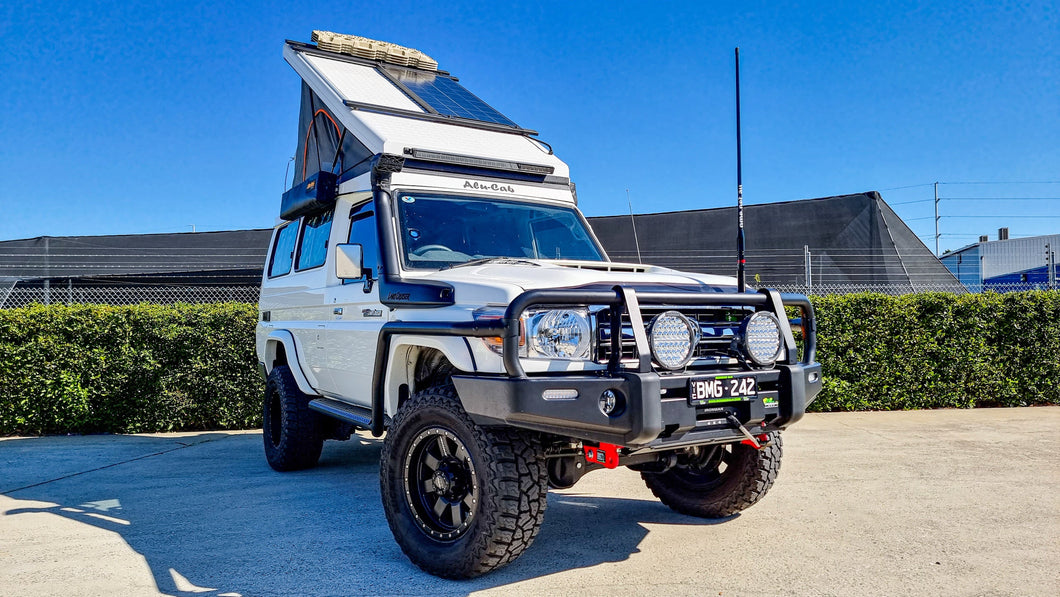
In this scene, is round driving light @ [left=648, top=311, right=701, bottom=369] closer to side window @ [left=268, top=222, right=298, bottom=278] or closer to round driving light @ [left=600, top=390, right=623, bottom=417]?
round driving light @ [left=600, top=390, right=623, bottom=417]

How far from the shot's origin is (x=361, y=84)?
6395 mm

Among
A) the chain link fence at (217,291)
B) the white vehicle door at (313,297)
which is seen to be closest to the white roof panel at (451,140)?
the white vehicle door at (313,297)

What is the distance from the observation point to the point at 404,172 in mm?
5094

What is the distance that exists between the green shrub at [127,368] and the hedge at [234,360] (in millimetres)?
12

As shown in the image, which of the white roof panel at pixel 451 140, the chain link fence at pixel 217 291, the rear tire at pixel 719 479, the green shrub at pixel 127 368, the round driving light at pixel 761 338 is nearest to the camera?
the round driving light at pixel 761 338

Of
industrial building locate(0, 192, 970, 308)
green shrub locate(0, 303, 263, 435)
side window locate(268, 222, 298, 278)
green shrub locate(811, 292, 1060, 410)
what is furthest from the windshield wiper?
industrial building locate(0, 192, 970, 308)

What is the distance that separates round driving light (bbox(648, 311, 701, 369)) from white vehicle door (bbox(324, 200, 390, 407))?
5.82ft

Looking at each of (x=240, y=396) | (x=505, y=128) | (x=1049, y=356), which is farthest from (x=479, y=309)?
(x=1049, y=356)

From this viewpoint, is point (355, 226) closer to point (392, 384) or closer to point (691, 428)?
point (392, 384)

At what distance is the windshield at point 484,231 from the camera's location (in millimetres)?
4859

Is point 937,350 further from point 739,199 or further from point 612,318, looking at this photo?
point 612,318

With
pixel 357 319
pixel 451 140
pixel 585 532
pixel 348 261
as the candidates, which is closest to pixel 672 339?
pixel 585 532

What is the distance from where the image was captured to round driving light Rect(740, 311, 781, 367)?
12.9 ft

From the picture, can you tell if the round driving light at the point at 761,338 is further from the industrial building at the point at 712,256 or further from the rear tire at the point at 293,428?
the industrial building at the point at 712,256
